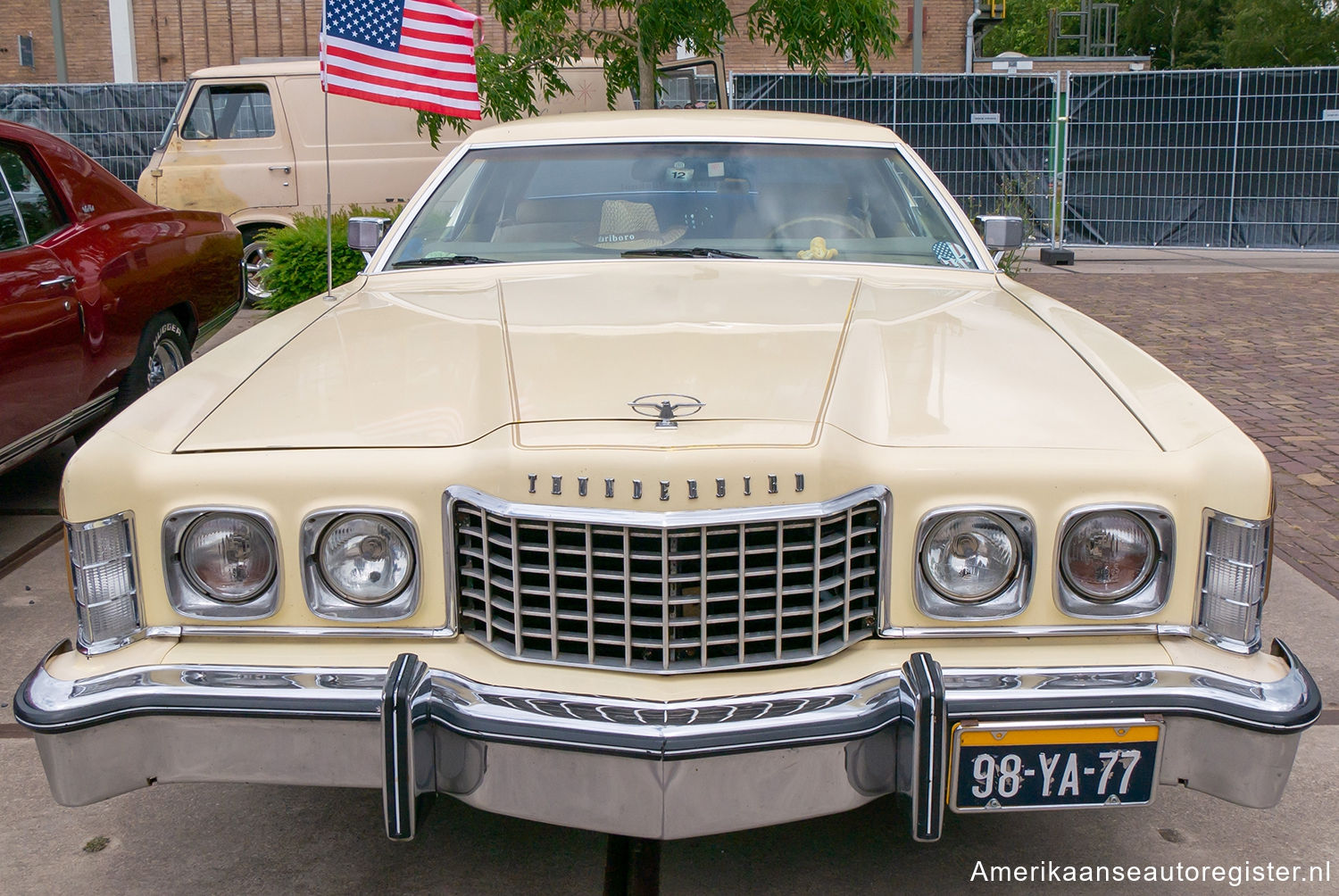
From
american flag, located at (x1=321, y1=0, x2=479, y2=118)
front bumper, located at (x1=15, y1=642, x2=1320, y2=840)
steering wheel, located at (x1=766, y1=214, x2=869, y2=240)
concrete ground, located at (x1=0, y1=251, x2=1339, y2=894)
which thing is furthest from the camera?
american flag, located at (x1=321, y1=0, x2=479, y2=118)

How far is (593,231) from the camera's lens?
3.64m

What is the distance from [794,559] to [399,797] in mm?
751

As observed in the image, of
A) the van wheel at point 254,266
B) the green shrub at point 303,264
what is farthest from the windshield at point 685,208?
the van wheel at point 254,266

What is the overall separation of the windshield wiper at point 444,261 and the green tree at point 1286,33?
137 ft

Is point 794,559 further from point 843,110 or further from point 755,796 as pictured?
point 843,110

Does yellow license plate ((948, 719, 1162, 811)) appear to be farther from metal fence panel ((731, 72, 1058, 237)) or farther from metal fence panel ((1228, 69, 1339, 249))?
metal fence panel ((1228, 69, 1339, 249))

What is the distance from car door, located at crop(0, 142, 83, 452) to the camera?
416 centimetres

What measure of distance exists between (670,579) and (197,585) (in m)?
0.85

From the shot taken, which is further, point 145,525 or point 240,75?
point 240,75

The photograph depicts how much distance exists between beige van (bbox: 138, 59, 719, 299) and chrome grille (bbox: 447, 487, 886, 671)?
8755 mm

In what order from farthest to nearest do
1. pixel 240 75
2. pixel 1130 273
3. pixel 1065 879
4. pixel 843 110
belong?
1. pixel 843 110
2. pixel 1130 273
3. pixel 240 75
4. pixel 1065 879

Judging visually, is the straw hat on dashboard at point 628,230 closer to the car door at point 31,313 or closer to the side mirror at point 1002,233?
the side mirror at point 1002,233

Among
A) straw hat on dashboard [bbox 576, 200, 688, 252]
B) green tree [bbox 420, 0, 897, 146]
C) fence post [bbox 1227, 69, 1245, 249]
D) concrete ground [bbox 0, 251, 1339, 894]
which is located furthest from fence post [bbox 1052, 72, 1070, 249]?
concrete ground [bbox 0, 251, 1339, 894]

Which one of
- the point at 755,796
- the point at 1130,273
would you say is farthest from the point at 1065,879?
the point at 1130,273
